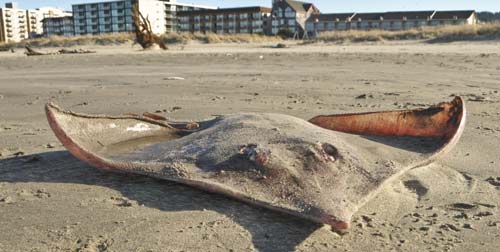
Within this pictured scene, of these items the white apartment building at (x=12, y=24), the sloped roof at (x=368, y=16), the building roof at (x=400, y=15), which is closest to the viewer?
the building roof at (x=400, y=15)

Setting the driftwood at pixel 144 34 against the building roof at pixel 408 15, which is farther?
the building roof at pixel 408 15

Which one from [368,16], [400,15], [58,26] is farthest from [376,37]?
[58,26]

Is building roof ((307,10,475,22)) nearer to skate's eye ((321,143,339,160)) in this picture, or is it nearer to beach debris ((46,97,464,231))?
beach debris ((46,97,464,231))

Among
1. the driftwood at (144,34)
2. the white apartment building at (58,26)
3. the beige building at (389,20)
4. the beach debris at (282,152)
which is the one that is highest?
the white apartment building at (58,26)

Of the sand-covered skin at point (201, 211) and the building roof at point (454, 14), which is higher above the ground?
A: the building roof at point (454, 14)

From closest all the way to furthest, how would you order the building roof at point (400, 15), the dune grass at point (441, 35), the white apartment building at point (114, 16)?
the dune grass at point (441, 35), the building roof at point (400, 15), the white apartment building at point (114, 16)

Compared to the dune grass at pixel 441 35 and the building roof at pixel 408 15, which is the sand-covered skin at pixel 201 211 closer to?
the dune grass at pixel 441 35

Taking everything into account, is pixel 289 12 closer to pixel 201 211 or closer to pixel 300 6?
pixel 300 6

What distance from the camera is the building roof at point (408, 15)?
59.6 meters

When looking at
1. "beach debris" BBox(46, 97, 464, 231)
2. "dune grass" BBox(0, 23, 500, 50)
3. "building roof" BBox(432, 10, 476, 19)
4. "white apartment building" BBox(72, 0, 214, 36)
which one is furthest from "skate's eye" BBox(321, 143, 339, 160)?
"white apartment building" BBox(72, 0, 214, 36)

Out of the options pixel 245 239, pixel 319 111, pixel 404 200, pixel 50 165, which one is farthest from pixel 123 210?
pixel 319 111

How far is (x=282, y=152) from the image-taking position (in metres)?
2.31

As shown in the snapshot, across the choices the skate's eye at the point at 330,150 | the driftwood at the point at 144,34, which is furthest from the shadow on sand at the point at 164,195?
the driftwood at the point at 144,34

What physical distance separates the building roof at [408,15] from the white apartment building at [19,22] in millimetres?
67340
